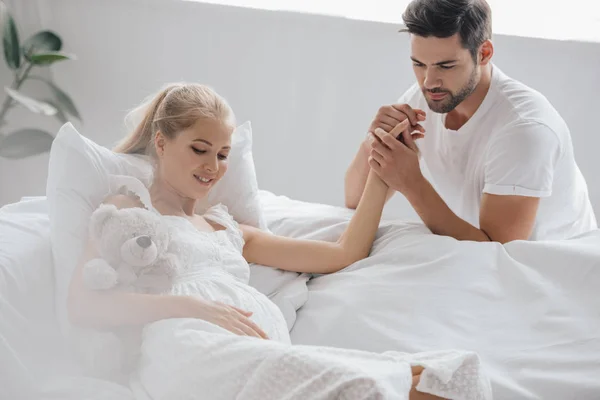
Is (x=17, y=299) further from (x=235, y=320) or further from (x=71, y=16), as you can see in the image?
(x=71, y=16)

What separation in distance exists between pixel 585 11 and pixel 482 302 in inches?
75.3

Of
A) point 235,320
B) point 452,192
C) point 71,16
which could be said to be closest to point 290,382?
point 235,320

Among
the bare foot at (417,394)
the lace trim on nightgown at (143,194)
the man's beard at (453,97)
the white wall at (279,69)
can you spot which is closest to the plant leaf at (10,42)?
→ the white wall at (279,69)

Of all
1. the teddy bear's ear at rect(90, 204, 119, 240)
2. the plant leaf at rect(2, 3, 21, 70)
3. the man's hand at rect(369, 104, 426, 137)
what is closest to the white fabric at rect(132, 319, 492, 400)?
the teddy bear's ear at rect(90, 204, 119, 240)

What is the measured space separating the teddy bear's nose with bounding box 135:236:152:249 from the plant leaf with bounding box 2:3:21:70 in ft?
5.72

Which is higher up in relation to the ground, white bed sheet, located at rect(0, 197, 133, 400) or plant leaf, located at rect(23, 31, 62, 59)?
plant leaf, located at rect(23, 31, 62, 59)

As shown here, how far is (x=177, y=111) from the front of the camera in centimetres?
165

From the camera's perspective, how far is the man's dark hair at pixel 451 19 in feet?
6.07

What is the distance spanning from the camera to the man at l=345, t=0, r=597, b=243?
6.03 ft

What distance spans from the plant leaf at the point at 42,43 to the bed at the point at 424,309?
126 centimetres

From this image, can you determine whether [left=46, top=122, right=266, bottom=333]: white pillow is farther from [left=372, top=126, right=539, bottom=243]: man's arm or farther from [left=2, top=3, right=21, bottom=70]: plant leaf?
[left=2, top=3, right=21, bottom=70]: plant leaf

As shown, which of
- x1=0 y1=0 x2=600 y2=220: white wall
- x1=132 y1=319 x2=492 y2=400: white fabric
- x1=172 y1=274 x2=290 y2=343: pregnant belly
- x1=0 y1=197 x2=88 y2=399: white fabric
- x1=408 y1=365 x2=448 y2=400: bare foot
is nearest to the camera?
x1=132 y1=319 x2=492 y2=400: white fabric

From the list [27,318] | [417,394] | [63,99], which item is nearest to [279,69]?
[63,99]

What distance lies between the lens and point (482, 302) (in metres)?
1.57
